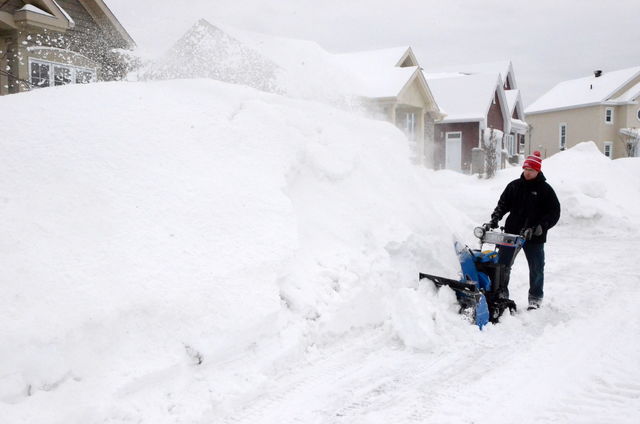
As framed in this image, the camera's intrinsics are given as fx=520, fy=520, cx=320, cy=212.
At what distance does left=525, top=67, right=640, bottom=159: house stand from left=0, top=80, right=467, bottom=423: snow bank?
117ft

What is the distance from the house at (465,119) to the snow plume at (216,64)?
43.4 ft

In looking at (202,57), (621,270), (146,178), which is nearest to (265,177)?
(146,178)

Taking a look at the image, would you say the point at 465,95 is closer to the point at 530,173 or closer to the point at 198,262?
the point at 530,173

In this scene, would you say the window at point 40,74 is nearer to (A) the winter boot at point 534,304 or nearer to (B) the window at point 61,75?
(B) the window at point 61,75

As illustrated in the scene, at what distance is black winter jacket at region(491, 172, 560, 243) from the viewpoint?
5.60 meters

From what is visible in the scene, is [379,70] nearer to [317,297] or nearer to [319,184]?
[319,184]

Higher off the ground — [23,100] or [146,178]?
[23,100]

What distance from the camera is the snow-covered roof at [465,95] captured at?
2655cm

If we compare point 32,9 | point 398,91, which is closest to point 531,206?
point 32,9

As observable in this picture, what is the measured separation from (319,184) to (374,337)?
2095 millimetres

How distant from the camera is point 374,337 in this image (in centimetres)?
452

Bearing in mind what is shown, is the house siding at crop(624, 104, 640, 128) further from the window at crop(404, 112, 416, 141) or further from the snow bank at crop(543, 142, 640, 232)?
the window at crop(404, 112, 416, 141)

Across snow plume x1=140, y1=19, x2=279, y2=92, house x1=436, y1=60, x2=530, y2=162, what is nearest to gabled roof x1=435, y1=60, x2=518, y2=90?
house x1=436, y1=60, x2=530, y2=162

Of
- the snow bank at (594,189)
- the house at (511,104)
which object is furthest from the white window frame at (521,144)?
the snow bank at (594,189)
